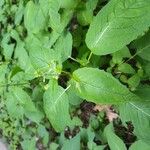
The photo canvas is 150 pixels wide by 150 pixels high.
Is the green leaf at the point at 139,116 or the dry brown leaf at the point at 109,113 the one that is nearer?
the green leaf at the point at 139,116

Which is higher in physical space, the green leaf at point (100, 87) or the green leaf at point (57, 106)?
the green leaf at point (100, 87)

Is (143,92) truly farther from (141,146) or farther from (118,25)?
(118,25)

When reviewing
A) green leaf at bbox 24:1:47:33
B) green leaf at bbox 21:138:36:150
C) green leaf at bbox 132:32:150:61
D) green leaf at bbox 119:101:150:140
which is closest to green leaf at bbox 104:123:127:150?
green leaf at bbox 119:101:150:140

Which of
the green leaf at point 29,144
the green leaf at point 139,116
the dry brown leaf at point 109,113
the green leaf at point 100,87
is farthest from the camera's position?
the green leaf at point 29,144

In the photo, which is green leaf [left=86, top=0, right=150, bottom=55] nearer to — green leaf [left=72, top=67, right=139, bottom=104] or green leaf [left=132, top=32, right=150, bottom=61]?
green leaf [left=72, top=67, right=139, bottom=104]

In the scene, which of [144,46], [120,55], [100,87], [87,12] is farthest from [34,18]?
[100,87]

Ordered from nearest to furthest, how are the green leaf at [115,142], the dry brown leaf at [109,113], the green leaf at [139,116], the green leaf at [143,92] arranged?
the green leaf at [139,116]
the green leaf at [143,92]
the green leaf at [115,142]
the dry brown leaf at [109,113]

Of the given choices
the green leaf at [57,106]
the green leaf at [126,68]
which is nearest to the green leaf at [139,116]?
the green leaf at [126,68]

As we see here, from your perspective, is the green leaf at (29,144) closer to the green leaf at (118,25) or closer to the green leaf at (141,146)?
the green leaf at (141,146)
